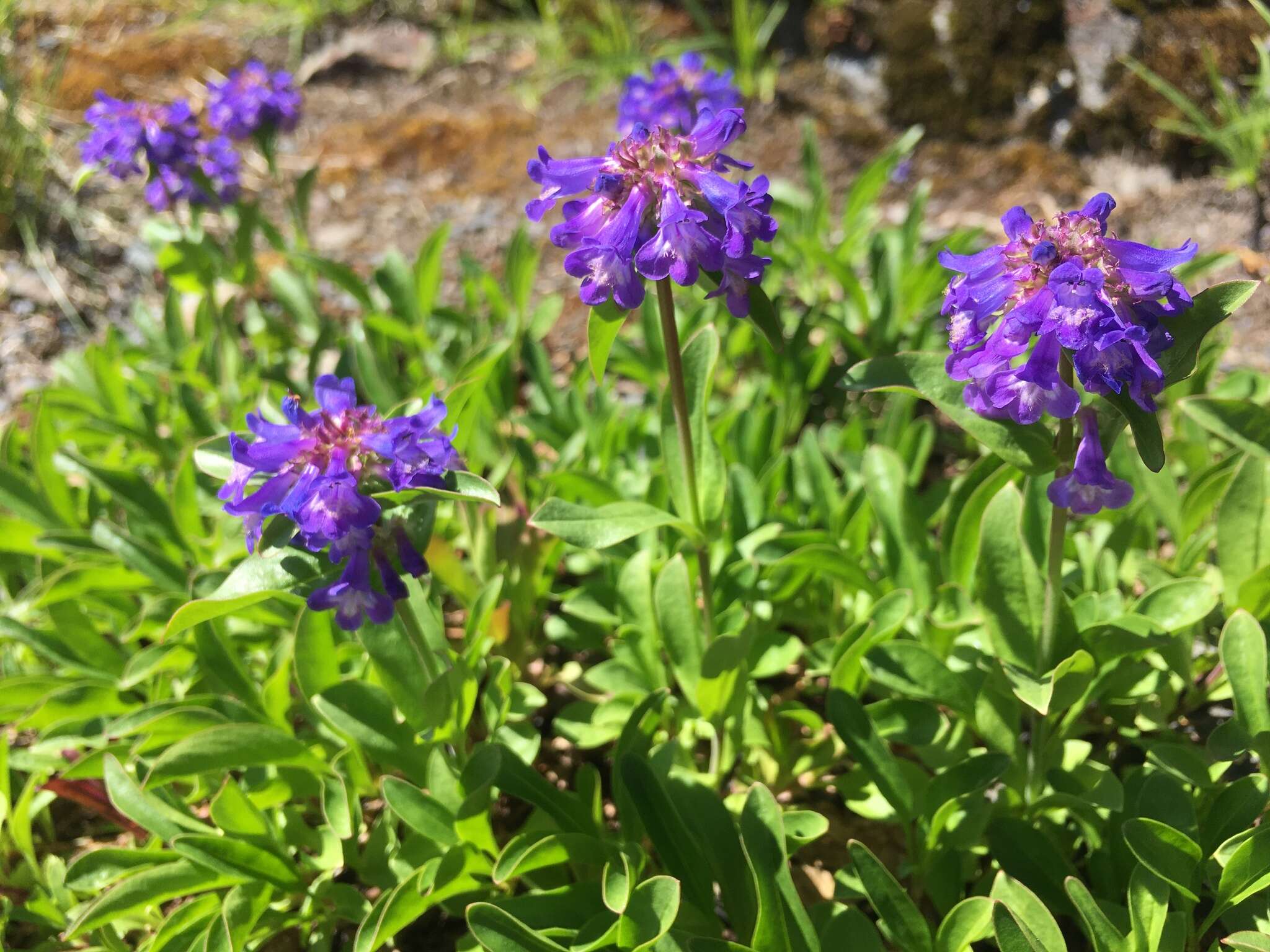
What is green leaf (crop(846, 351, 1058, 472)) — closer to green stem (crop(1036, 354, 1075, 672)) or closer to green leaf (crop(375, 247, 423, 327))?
green stem (crop(1036, 354, 1075, 672))

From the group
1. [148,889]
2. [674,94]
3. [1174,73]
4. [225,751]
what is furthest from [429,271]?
[1174,73]

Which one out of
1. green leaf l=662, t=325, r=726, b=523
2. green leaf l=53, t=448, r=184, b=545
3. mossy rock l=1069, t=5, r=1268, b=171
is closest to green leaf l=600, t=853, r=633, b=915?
green leaf l=662, t=325, r=726, b=523

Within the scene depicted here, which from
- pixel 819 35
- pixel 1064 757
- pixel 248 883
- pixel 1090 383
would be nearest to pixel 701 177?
pixel 1090 383

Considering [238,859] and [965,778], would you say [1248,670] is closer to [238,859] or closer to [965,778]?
[965,778]

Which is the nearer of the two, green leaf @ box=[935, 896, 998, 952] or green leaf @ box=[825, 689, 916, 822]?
green leaf @ box=[935, 896, 998, 952]

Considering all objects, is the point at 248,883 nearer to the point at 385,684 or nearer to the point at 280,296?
the point at 385,684
